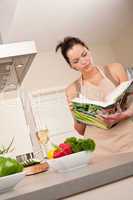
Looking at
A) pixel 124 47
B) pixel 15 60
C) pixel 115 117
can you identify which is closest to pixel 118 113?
pixel 115 117

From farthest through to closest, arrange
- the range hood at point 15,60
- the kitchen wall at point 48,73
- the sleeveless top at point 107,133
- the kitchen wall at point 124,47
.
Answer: the kitchen wall at point 124,47
the kitchen wall at point 48,73
the sleeveless top at point 107,133
the range hood at point 15,60

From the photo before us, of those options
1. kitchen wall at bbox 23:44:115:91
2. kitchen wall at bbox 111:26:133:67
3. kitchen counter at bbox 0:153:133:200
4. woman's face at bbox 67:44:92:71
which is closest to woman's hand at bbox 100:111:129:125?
woman's face at bbox 67:44:92:71

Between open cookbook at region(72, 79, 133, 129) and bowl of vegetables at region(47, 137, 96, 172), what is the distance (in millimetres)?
394

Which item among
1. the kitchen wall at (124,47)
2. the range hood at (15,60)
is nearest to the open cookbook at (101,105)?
the range hood at (15,60)

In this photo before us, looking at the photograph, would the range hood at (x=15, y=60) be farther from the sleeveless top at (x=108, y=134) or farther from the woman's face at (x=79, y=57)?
the sleeveless top at (x=108, y=134)

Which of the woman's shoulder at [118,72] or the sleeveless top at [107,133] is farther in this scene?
the woman's shoulder at [118,72]

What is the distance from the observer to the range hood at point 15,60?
148cm

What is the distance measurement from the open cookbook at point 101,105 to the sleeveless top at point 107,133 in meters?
0.09

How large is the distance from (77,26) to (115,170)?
2.94m

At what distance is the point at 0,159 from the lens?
2.96 feet

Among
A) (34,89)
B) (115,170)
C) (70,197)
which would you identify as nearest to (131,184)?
(115,170)

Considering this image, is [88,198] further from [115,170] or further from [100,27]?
[100,27]

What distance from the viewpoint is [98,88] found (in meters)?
1.84

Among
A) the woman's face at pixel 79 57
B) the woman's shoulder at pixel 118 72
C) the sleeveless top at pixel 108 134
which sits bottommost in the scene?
→ the sleeveless top at pixel 108 134
